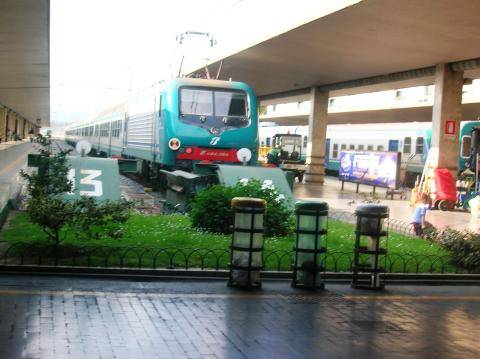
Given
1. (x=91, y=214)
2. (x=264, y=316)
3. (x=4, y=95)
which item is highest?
(x=4, y=95)

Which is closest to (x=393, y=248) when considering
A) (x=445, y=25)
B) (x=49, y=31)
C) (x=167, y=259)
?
(x=167, y=259)

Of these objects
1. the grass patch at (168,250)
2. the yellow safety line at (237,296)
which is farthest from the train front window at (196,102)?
the yellow safety line at (237,296)

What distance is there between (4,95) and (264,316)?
45277mm

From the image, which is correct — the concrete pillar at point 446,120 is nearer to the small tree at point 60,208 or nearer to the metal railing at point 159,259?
the metal railing at point 159,259

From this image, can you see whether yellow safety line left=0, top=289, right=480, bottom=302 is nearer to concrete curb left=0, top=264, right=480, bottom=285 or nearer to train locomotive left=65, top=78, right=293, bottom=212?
concrete curb left=0, top=264, right=480, bottom=285

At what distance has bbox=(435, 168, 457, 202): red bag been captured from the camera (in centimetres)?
2066

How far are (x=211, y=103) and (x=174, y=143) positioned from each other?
1.56 m

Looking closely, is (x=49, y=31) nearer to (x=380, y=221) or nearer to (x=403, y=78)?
(x=403, y=78)

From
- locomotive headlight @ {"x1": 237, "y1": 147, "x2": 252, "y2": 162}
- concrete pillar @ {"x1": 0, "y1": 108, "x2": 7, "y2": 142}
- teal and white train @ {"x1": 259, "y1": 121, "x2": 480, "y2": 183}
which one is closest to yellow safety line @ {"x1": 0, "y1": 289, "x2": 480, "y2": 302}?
locomotive headlight @ {"x1": 237, "y1": 147, "x2": 252, "y2": 162}

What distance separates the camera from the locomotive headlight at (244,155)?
1706 centimetres

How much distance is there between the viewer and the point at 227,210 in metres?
11.1

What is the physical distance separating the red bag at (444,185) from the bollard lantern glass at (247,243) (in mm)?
14166

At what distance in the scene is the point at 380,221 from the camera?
8.10 m

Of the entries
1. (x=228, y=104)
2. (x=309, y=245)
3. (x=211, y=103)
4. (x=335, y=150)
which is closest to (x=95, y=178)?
(x=211, y=103)
